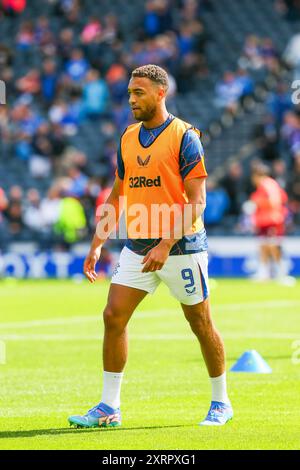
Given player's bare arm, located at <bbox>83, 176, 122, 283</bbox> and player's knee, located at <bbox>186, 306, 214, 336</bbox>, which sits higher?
player's bare arm, located at <bbox>83, 176, 122, 283</bbox>

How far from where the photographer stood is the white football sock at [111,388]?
849cm

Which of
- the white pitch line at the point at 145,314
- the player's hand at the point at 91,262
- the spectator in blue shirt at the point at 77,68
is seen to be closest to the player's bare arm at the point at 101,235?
the player's hand at the point at 91,262

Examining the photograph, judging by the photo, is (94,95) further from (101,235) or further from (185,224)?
(185,224)

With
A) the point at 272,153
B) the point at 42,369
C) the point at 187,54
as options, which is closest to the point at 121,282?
the point at 42,369

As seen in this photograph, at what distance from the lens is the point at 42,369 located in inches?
467

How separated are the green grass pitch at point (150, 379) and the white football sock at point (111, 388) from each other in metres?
0.19

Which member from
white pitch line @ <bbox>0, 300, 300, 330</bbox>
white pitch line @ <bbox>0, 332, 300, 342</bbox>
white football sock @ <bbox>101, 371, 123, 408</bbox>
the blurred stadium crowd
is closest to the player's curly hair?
white football sock @ <bbox>101, 371, 123, 408</bbox>

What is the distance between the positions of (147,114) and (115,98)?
24.7 m

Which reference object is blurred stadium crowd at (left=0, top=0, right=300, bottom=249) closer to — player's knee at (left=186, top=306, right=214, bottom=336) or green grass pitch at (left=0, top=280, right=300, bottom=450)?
green grass pitch at (left=0, top=280, right=300, bottom=450)

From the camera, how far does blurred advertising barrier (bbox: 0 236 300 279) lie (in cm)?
2852

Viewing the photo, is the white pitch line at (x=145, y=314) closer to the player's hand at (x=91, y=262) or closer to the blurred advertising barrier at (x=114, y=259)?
the player's hand at (x=91, y=262)

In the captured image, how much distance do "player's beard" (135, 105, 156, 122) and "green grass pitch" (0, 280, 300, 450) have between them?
220 cm

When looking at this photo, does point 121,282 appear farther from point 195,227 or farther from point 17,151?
point 17,151
